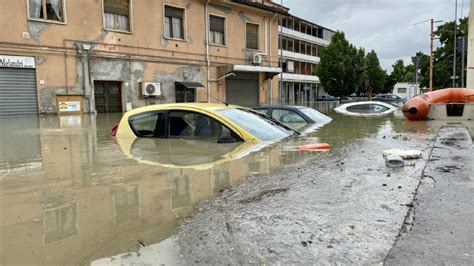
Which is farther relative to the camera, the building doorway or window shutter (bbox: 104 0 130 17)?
the building doorway

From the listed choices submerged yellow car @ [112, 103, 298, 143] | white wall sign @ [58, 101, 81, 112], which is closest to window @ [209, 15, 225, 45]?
white wall sign @ [58, 101, 81, 112]

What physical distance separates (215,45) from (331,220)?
78.8 feet

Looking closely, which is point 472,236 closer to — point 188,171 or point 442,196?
point 442,196

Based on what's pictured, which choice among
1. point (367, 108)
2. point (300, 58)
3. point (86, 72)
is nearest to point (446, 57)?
point (300, 58)

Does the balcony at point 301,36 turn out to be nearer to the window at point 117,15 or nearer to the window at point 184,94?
the window at point 184,94

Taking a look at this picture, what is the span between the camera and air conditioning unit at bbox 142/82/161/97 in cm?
2256

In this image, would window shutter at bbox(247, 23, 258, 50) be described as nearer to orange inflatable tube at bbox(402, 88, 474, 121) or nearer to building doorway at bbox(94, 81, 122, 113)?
building doorway at bbox(94, 81, 122, 113)

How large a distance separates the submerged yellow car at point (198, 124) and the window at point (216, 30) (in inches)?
741

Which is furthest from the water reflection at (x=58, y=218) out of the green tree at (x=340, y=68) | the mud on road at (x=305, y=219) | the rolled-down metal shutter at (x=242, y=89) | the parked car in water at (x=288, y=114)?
the green tree at (x=340, y=68)

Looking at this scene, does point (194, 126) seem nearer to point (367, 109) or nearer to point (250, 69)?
point (367, 109)

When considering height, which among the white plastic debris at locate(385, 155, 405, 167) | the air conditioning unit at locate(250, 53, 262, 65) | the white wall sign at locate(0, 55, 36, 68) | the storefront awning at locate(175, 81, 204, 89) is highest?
the air conditioning unit at locate(250, 53, 262, 65)

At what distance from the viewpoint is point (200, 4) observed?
2553 centimetres

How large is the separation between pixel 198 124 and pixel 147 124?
3.76 feet

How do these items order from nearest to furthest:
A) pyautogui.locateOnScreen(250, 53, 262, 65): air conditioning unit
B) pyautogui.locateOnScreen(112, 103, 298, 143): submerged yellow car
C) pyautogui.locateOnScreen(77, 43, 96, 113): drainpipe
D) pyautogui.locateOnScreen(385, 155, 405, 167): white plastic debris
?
pyautogui.locateOnScreen(385, 155, 405, 167): white plastic debris
pyautogui.locateOnScreen(112, 103, 298, 143): submerged yellow car
pyautogui.locateOnScreen(77, 43, 96, 113): drainpipe
pyautogui.locateOnScreen(250, 53, 262, 65): air conditioning unit
